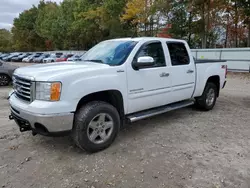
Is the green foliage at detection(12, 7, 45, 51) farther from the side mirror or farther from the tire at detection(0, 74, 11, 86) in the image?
the side mirror

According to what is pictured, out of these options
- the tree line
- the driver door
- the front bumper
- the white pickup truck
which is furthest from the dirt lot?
the tree line

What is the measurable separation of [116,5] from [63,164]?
31239 mm

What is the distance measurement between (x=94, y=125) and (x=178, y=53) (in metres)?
2.67

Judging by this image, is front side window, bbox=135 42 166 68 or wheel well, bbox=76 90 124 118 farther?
front side window, bbox=135 42 166 68

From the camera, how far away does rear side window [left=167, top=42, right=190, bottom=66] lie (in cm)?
481

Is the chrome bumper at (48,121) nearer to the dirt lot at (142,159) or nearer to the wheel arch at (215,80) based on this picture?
the dirt lot at (142,159)

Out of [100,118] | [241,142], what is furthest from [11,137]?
[241,142]

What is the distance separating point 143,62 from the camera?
3.80 metres

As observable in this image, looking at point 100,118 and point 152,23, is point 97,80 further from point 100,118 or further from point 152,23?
point 152,23

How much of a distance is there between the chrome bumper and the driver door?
1.20 meters

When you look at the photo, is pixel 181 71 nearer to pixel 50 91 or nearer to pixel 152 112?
pixel 152 112

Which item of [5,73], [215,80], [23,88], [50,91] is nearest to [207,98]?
[215,80]

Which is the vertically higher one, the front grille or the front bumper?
the front grille

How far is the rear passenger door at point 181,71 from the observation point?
478 centimetres
